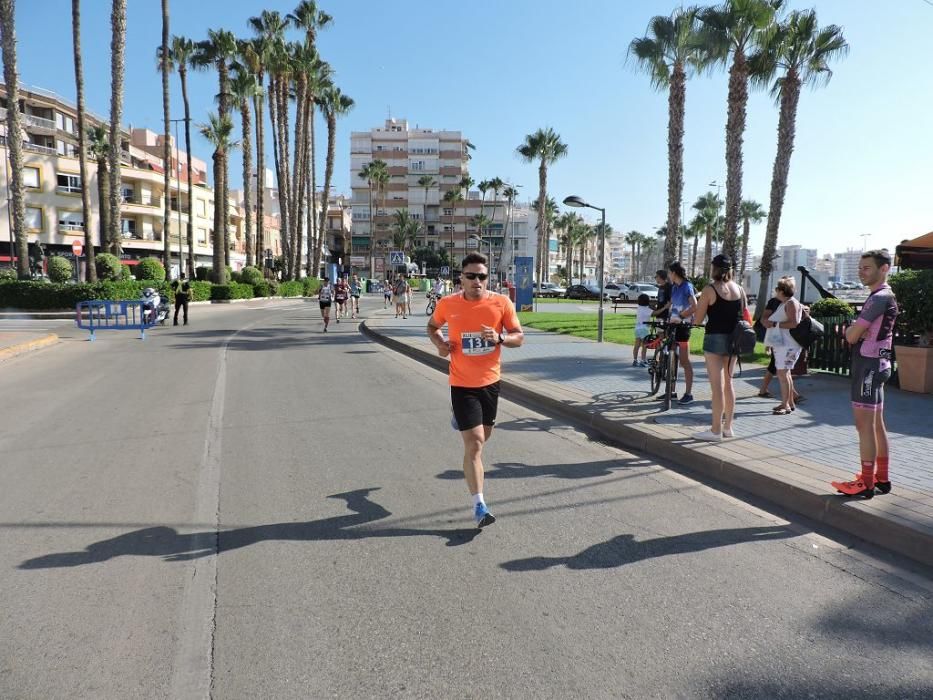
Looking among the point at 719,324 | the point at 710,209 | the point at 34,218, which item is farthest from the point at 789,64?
the point at 710,209

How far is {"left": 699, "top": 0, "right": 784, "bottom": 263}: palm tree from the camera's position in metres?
21.7

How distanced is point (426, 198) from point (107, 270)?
83.3 meters

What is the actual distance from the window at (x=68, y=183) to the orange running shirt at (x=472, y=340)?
60295 millimetres

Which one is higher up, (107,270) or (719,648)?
(107,270)

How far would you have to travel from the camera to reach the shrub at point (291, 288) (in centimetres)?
4731

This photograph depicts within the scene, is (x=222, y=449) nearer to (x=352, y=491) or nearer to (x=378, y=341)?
(x=352, y=491)

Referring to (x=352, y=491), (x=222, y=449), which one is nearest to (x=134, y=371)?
(x=222, y=449)

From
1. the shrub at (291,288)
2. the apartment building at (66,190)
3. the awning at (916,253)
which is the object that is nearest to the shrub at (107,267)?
the shrub at (291,288)

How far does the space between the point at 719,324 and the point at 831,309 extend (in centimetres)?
652

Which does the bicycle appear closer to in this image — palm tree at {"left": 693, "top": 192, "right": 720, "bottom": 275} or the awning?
the awning

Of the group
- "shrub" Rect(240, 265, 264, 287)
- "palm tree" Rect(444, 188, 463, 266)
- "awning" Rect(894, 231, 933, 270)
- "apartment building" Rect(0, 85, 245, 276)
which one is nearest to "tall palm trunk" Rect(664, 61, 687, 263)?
"awning" Rect(894, 231, 933, 270)

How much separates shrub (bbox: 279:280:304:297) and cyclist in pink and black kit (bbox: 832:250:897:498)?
4521 centimetres

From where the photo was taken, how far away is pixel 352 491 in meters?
5.14

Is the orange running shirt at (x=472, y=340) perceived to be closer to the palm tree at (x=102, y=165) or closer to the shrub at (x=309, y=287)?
the palm tree at (x=102, y=165)
